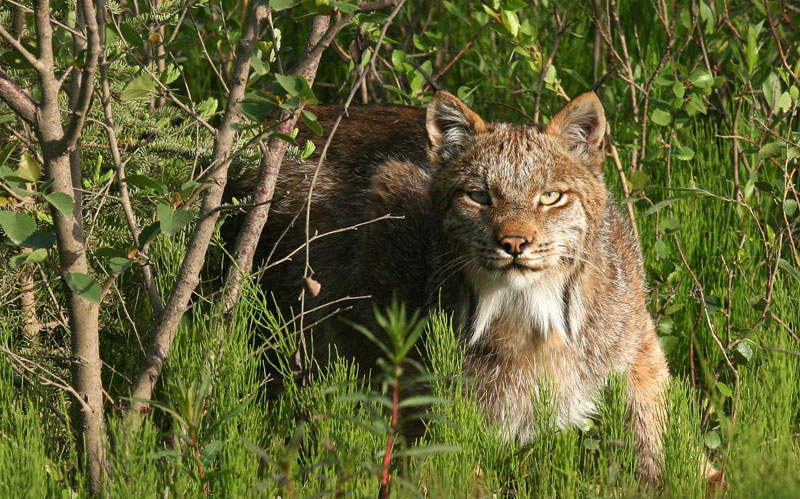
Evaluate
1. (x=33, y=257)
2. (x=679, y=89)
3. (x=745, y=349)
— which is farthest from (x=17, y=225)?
(x=679, y=89)

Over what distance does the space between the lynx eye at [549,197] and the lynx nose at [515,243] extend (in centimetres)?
28

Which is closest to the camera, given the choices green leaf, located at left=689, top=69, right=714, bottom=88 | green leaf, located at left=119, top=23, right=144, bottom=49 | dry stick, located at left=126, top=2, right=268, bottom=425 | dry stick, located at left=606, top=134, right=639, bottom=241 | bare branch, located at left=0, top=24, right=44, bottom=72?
bare branch, located at left=0, top=24, right=44, bottom=72

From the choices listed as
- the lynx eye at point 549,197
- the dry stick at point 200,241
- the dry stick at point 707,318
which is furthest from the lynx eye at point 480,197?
the dry stick at point 707,318

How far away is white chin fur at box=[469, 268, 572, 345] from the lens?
4.14 meters

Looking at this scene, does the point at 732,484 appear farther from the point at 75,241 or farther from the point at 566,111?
the point at 75,241

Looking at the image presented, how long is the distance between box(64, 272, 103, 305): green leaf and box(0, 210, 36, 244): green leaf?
0.24 metres

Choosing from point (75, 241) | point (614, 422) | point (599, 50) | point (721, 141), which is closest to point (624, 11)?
point (599, 50)

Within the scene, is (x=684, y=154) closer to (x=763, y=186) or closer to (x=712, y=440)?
(x=763, y=186)

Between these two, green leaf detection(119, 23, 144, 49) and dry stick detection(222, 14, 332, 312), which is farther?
dry stick detection(222, 14, 332, 312)

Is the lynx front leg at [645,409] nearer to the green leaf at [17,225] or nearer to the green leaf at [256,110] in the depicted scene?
the green leaf at [256,110]

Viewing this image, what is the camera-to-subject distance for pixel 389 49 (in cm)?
711

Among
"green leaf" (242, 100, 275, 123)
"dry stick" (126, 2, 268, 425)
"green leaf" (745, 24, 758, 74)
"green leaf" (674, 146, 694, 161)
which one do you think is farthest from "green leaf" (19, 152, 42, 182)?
"green leaf" (745, 24, 758, 74)

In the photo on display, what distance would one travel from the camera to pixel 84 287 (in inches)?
135

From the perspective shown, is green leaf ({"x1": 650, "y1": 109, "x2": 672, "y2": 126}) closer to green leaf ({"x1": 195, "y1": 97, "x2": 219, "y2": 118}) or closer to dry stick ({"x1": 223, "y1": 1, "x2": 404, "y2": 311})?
dry stick ({"x1": 223, "y1": 1, "x2": 404, "y2": 311})
